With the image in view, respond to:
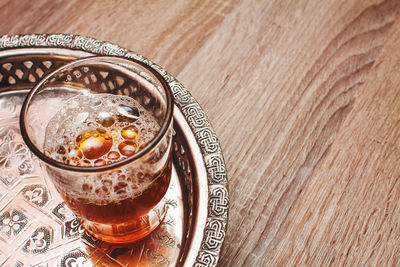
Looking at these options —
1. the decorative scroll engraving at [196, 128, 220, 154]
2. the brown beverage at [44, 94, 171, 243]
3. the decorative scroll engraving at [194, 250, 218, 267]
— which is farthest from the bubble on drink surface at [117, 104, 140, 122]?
the decorative scroll engraving at [194, 250, 218, 267]

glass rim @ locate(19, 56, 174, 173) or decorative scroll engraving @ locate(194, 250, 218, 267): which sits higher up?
glass rim @ locate(19, 56, 174, 173)

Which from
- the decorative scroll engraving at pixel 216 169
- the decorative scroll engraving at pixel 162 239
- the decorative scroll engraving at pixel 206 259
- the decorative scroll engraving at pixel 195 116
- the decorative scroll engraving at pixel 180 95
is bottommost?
the decorative scroll engraving at pixel 162 239

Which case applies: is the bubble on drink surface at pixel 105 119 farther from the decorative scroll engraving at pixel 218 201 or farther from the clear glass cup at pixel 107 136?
the decorative scroll engraving at pixel 218 201

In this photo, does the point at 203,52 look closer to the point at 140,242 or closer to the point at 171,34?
the point at 171,34

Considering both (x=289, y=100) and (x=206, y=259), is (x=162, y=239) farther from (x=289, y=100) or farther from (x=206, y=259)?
(x=289, y=100)

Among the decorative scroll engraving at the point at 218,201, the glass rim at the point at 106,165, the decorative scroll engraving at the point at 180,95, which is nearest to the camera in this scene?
the glass rim at the point at 106,165

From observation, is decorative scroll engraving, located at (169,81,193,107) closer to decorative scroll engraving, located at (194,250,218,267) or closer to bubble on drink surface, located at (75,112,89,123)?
bubble on drink surface, located at (75,112,89,123)

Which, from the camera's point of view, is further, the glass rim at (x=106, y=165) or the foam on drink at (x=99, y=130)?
the foam on drink at (x=99, y=130)

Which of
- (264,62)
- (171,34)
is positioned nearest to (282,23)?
(264,62)

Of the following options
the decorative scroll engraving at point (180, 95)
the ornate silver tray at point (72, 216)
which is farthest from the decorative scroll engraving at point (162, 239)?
the decorative scroll engraving at point (180, 95)
